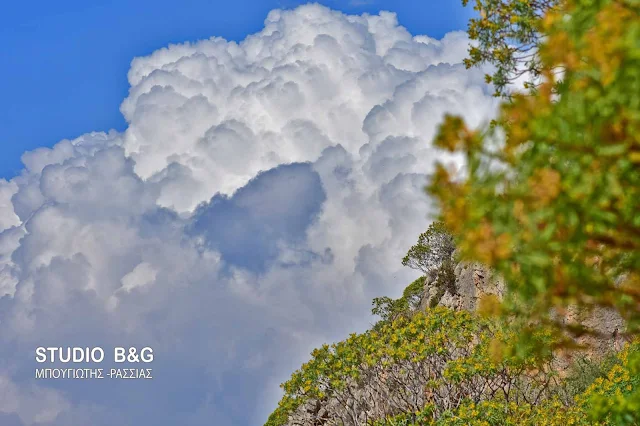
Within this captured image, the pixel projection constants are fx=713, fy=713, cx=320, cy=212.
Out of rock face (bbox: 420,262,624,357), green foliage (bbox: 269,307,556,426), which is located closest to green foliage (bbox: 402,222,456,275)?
rock face (bbox: 420,262,624,357)

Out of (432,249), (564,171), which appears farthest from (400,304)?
(564,171)

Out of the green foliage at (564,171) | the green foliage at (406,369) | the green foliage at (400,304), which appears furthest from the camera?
the green foliage at (400,304)

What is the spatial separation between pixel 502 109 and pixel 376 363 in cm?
1508

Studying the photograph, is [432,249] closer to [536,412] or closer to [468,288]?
[468,288]

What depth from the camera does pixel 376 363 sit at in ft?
61.9

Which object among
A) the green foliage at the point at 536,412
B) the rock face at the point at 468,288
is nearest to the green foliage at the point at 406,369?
the green foliage at the point at 536,412

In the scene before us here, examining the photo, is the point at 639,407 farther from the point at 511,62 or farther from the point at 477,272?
the point at 477,272

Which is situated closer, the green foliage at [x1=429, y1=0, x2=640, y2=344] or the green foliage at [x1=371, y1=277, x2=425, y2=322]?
the green foliage at [x1=429, y1=0, x2=640, y2=344]

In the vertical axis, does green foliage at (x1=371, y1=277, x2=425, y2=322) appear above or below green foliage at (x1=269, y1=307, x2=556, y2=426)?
above

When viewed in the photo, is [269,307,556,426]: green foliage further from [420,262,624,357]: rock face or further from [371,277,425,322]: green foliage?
[371,277,425,322]: green foliage

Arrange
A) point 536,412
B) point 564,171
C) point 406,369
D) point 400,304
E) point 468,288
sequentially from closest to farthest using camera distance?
point 564,171 < point 536,412 < point 406,369 < point 468,288 < point 400,304

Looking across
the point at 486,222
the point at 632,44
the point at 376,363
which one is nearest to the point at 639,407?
the point at 486,222

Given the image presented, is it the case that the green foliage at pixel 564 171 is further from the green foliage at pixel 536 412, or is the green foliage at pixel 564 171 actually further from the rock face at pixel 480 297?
the rock face at pixel 480 297

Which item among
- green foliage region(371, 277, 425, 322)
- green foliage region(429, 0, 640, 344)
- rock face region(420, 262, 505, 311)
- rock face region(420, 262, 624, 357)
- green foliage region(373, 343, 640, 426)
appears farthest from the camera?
green foliage region(371, 277, 425, 322)
